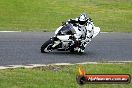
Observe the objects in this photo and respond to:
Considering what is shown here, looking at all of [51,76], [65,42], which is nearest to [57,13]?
[65,42]

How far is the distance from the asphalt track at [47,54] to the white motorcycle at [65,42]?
190 mm

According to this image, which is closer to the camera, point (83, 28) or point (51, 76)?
point (51, 76)

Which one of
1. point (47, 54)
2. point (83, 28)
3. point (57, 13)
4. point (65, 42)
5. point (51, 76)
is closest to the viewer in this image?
point (51, 76)

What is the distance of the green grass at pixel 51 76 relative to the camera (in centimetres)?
993

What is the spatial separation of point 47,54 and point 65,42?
70 cm

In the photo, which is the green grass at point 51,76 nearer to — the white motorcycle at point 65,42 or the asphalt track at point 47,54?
the asphalt track at point 47,54

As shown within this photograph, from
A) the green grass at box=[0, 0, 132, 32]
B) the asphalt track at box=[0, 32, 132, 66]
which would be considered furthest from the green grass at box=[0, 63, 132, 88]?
the green grass at box=[0, 0, 132, 32]

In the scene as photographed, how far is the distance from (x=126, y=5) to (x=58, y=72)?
27238mm

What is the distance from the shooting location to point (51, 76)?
11.0 m

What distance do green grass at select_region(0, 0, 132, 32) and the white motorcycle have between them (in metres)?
6.72

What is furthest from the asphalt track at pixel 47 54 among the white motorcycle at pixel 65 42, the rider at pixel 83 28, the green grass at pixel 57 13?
the green grass at pixel 57 13

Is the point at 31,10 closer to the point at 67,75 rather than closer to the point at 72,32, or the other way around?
the point at 72,32

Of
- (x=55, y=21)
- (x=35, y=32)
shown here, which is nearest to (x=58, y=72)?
(x=35, y=32)

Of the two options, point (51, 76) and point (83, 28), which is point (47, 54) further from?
point (51, 76)
